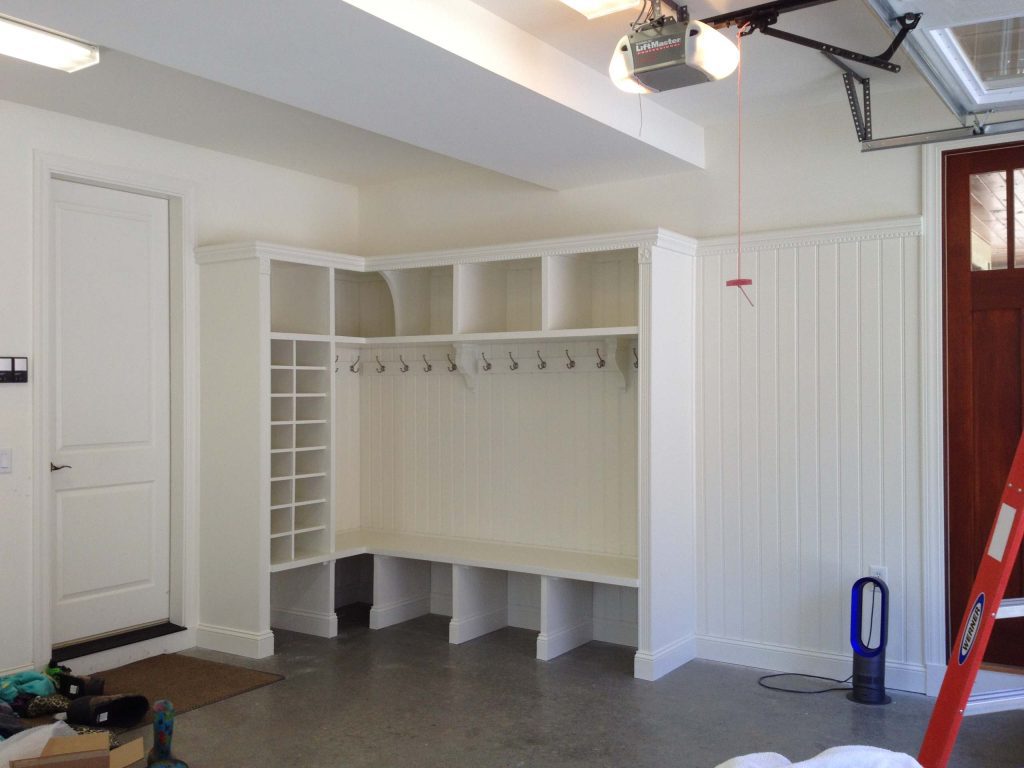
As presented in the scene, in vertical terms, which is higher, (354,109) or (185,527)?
(354,109)

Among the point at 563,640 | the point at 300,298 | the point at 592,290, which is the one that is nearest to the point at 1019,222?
the point at 592,290

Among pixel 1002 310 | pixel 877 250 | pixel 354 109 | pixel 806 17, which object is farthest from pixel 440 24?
pixel 1002 310

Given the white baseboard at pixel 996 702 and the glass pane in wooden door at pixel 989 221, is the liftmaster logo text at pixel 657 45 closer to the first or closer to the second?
the glass pane in wooden door at pixel 989 221

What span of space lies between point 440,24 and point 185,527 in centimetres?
324

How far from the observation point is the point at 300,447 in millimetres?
5414

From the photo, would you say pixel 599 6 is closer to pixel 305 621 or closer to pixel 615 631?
pixel 615 631

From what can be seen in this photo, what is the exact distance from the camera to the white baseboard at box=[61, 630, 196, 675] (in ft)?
15.4

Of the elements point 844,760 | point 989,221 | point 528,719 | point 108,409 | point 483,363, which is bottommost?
point 528,719

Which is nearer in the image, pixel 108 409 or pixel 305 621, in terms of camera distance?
pixel 108 409

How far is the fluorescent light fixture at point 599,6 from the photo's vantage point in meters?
3.31

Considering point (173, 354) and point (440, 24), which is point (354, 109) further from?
point (173, 354)

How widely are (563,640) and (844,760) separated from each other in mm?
3536

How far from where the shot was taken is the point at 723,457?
4.87 meters

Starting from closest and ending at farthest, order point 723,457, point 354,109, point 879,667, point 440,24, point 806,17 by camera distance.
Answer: point 440,24
point 806,17
point 354,109
point 879,667
point 723,457
